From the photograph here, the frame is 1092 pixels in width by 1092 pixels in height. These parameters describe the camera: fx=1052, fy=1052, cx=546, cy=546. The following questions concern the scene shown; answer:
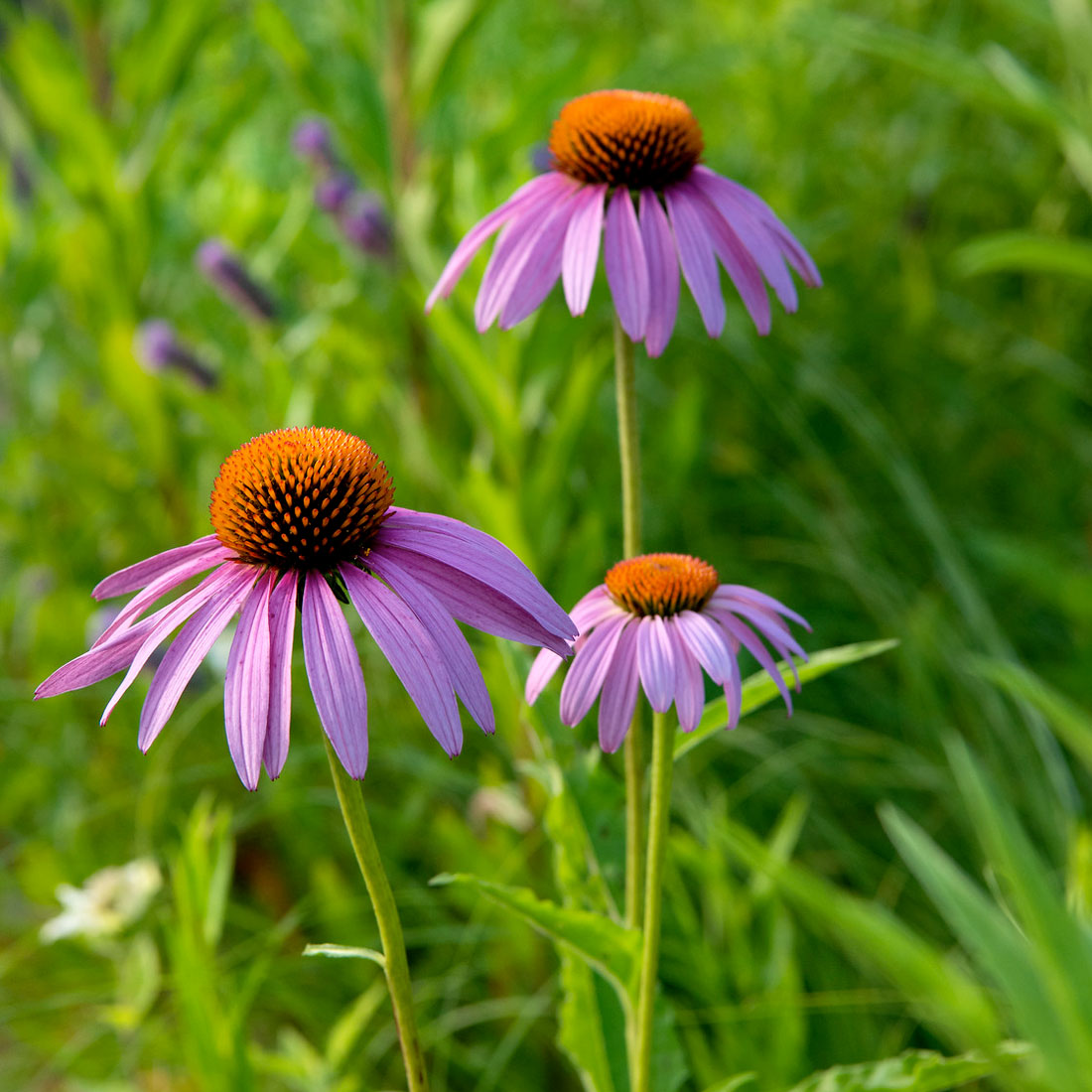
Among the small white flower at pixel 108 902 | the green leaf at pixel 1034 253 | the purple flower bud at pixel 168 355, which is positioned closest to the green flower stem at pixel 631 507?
the green leaf at pixel 1034 253

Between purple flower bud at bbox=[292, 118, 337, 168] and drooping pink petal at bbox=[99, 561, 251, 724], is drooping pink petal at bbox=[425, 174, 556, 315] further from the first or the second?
purple flower bud at bbox=[292, 118, 337, 168]

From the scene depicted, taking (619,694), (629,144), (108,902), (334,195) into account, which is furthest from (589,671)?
(334,195)

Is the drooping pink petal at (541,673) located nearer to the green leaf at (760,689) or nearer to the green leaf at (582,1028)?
the green leaf at (760,689)

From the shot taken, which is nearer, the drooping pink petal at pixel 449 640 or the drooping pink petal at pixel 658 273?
the drooping pink petal at pixel 449 640

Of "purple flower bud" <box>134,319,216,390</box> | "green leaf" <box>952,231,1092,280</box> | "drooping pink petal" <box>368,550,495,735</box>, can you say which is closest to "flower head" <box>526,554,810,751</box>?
"drooping pink petal" <box>368,550,495,735</box>

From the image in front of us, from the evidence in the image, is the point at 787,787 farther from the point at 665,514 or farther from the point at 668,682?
the point at 668,682

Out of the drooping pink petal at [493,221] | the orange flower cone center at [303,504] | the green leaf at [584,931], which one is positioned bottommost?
the green leaf at [584,931]

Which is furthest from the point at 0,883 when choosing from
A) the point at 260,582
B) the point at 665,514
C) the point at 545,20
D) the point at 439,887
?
the point at 545,20

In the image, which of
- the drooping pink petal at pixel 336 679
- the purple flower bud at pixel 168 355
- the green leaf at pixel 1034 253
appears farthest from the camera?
the purple flower bud at pixel 168 355

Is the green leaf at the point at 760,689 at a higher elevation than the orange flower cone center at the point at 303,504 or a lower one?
lower
